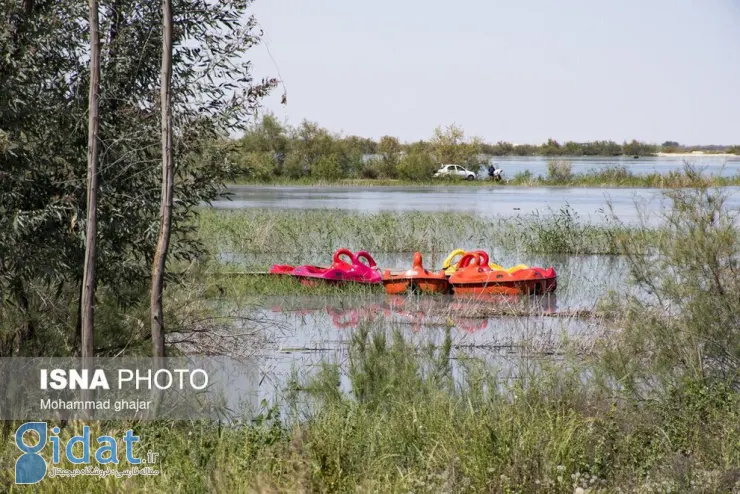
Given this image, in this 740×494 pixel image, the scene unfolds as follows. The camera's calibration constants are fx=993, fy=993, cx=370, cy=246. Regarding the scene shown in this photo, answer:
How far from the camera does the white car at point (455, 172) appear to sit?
63.4 meters

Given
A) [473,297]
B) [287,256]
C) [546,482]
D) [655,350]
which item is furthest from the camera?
[287,256]

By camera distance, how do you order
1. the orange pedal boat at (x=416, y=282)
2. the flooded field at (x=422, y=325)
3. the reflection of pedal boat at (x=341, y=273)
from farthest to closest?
the reflection of pedal boat at (x=341, y=273) → the orange pedal boat at (x=416, y=282) → the flooded field at (x=422, y=325)

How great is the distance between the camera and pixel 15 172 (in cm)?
745

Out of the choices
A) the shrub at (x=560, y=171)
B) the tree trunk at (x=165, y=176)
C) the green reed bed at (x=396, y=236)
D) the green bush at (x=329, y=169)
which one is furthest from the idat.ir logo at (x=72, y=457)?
the green bush at (x=329, y=169)

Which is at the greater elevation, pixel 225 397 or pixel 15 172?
pixel 15 172

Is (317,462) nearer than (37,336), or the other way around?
(317,462)

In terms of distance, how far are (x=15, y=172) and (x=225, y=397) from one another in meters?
2.47

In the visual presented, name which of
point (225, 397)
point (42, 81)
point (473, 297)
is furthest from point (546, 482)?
point (473, 297)

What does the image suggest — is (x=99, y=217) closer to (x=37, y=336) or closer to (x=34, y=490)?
(x=37, y=336)

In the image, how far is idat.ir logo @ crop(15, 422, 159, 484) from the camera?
554 centimetres

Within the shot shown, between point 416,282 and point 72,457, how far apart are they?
31.3ft

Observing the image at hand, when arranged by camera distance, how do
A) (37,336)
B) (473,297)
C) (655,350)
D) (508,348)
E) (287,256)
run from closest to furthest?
1. (655,350)
2. (37,336)
3. (508,348)
4. (473,297)
5. (287,256)

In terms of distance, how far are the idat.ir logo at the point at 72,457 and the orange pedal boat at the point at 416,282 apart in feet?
29.4

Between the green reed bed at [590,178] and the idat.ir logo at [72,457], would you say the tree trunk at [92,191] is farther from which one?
the green reed bed at [590,178]
